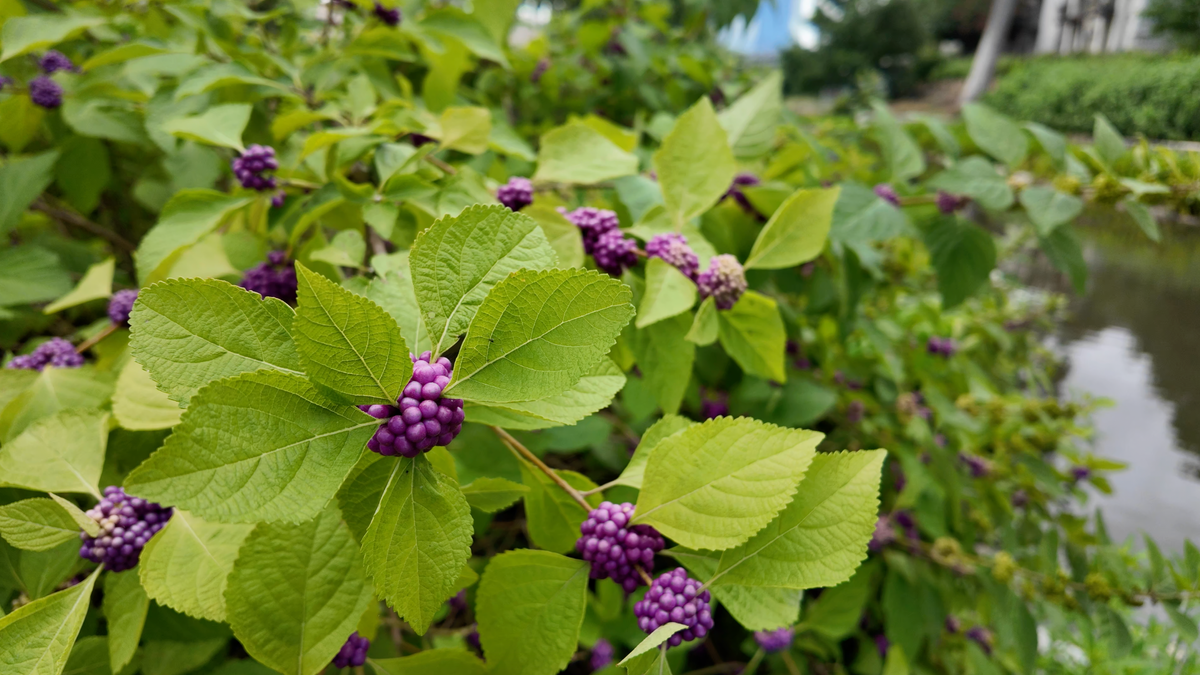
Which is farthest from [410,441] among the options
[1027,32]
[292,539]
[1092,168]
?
[1027,32]

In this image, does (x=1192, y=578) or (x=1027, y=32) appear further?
(x=1027, y=32)

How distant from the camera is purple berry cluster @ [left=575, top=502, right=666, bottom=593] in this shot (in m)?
0.45

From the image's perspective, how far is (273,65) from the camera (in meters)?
1.06

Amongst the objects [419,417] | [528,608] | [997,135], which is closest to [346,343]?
[419,417]

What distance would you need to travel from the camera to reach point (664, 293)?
1.87ft

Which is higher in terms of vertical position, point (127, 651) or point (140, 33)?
point (140, 33)

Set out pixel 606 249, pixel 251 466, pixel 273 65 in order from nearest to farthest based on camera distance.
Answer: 1. pixel 251 466
2. pixel 606 249
3. pixel 273 65

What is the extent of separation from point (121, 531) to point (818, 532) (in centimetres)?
56

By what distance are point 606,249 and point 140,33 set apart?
3.97 ft

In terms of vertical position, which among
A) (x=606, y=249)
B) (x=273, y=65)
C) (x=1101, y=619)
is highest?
(x=273, y=65)

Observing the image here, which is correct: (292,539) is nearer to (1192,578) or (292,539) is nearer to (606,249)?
(606,249)

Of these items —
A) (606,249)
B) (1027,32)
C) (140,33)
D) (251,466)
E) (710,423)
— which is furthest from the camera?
(1027,32)

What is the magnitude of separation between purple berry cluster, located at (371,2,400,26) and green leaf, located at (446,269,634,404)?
918mm

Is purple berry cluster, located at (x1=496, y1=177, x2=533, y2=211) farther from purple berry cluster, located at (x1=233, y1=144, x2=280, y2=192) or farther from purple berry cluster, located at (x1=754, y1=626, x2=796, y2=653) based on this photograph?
purple berry cluster, located at (x1=754, y1=626, x2=796, y2=653)
